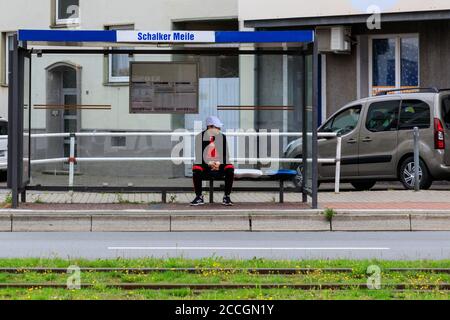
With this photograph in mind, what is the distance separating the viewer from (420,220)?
15102 mm

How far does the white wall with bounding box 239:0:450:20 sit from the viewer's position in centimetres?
2403

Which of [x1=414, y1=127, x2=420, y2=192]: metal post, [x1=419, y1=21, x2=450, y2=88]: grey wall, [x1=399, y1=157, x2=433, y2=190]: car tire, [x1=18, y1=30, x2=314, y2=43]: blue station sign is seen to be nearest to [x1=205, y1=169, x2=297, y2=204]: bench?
[x1=18, y1=30, x2=314, y2=43]: blue station sign

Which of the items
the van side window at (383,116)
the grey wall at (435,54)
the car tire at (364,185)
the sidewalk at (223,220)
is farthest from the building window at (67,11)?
the sidewalk at (223,220)

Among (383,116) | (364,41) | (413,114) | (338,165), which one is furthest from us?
(364,41)

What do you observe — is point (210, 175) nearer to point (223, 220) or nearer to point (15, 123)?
point (223, 220)

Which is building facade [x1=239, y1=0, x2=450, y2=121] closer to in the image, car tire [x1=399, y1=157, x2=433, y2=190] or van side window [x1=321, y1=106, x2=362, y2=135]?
van side window [x1=321, y1=106, x2=362, y2=135]

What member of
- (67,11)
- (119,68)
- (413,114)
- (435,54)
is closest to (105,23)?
(67,11)

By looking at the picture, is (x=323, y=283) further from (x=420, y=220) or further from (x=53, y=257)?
(x=420, y=220)

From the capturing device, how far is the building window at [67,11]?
29094mm

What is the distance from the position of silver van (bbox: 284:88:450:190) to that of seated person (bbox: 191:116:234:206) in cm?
421

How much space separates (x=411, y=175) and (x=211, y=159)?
16.2 ft

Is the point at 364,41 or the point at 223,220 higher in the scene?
the point at 364,41

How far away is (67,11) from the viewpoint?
29375 mm
